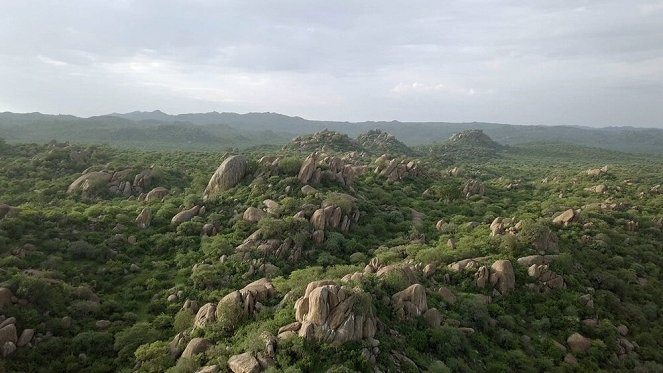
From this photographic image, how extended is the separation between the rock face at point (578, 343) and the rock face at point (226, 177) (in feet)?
109

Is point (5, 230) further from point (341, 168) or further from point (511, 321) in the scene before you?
point (511, 321)

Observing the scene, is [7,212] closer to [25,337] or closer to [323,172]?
[25,337]

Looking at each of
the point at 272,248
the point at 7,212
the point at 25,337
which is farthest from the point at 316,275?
the point at 7,212

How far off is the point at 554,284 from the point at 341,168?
2629cm

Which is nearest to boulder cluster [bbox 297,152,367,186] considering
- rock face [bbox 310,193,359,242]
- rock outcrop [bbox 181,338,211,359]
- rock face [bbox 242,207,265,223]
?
rock face [bbox 310,193,359,242]

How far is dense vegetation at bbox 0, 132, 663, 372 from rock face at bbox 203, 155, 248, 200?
253 millimetres

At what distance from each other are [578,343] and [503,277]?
16.7ft

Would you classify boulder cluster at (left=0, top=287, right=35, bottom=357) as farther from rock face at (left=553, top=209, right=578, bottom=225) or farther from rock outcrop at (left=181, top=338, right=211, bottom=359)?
rock face at (left=553, top=209, right=578, bottom=225)

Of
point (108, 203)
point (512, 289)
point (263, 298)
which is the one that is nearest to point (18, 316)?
point (263, 298)

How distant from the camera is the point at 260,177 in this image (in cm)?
4491

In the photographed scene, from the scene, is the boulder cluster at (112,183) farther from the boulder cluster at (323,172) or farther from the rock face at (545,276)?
the rock face at (545,276)

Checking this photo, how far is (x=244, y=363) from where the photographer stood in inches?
655

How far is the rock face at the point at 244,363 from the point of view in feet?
53.5

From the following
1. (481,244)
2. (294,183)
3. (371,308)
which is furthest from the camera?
(294,183)
